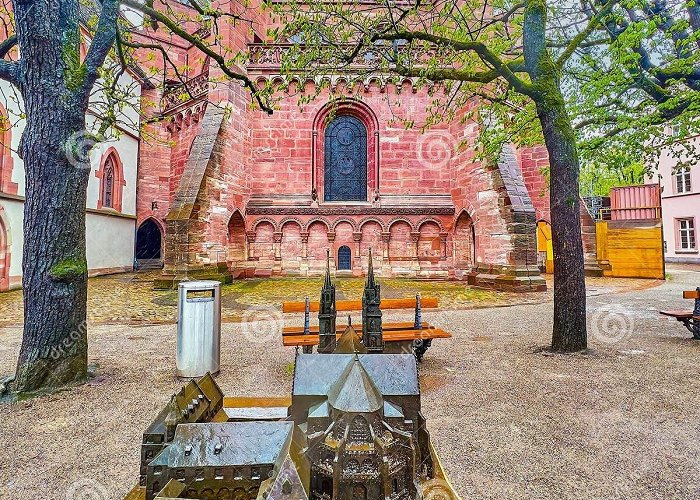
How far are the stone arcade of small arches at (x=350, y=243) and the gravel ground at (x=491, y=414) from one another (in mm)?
8947

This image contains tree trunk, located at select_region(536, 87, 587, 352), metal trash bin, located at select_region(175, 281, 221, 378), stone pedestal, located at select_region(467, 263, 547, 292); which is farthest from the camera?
stone pedestal, located at select_region(467, 263, 547, 292)

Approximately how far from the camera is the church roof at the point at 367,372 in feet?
4.47

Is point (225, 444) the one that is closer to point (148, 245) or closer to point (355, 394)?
point (355, 394)

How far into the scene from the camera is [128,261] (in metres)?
18.0

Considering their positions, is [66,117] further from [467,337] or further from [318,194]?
[318,194]

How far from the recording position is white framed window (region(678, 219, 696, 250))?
88.2ft

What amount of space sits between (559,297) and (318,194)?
37.6 feet

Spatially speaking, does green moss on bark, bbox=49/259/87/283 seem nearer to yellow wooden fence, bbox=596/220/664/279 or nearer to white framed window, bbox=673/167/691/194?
yellow wooden fence, bbox=596/220/664/279

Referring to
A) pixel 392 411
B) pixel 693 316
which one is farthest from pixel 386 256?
pixel 392 411

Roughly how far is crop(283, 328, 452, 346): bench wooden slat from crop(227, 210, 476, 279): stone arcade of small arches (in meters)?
10.1

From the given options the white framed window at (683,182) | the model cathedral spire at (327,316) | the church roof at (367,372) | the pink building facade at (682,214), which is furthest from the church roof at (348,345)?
the white framed window at (683,182)

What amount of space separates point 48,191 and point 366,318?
133 inches

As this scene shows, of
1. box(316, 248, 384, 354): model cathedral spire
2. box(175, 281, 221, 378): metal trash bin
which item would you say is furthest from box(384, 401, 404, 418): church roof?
box(175, 281, 221, 378): metal trash bin

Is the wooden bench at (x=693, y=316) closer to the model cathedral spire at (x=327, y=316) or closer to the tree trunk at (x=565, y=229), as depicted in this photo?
the tree trunk at (x=565, y=229)
